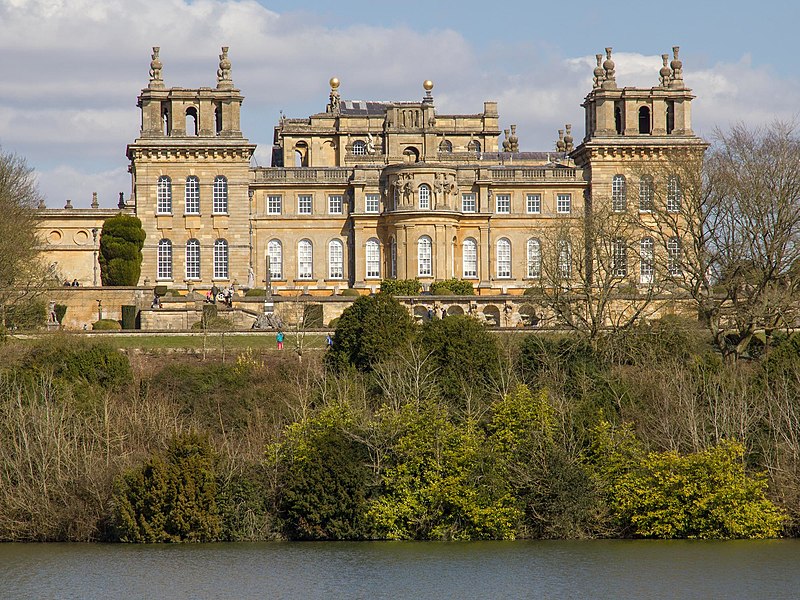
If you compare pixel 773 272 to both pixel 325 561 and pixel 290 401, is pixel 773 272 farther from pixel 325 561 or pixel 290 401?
pixel 325 561

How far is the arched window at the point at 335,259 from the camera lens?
71500 millimetres

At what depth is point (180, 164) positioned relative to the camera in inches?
2746

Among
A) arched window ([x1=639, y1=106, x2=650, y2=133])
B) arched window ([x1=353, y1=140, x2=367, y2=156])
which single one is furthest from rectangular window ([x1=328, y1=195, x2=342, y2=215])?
arched window ([x1=639, y1=106, x2=650, y2=133])

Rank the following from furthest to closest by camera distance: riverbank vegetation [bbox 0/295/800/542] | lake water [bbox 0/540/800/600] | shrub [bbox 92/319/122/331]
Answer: shrub [bbox 92/319/122/331]
riverbank vegetation [bbox 0/295/800/542]
lake water [bbox 0/540/800/600]

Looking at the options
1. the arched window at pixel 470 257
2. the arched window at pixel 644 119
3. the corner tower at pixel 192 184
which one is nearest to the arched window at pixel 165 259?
the corner tower at pixel 192 184

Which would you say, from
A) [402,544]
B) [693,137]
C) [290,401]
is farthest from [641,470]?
[693,137]

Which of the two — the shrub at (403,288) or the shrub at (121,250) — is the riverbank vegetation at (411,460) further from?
the shrub at (121,250)

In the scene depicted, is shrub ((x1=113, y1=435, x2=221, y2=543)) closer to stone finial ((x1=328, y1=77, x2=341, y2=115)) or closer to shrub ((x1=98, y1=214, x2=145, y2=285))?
shrub ((x1=98, y1=214, x2=145, y2=285))

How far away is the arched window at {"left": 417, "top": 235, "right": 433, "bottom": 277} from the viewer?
69875 millimetres

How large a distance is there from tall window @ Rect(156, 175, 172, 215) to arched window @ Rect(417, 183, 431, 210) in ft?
33.2

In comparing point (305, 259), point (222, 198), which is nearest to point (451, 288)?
point (305, 259)

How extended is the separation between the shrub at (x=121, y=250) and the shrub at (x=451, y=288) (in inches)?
453

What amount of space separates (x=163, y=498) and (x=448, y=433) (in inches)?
263

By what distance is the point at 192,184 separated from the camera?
7012 cm
